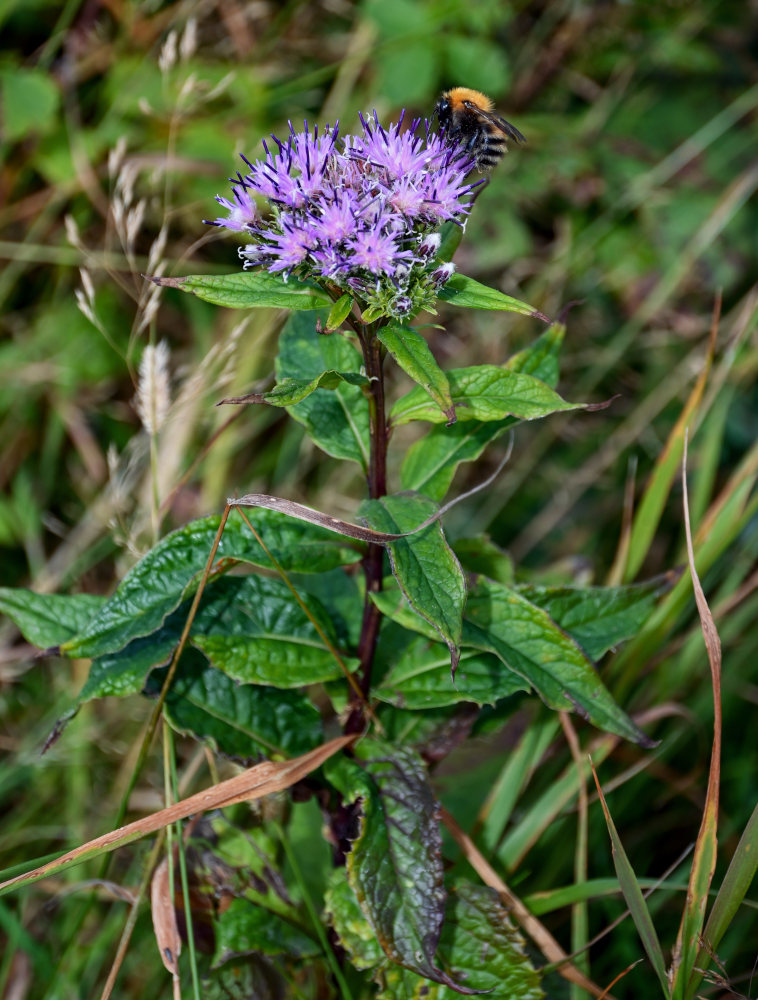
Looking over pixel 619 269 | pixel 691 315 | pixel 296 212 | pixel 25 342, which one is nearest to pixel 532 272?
pixel 619 269

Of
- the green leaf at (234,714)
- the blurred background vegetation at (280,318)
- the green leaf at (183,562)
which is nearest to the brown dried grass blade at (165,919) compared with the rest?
the green leaf at (234,714)

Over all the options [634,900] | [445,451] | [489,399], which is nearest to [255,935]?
[634,900]

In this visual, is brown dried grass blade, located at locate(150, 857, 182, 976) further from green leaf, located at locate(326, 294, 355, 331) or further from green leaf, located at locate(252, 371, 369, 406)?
green leaf, located at locate(326, 294, 355, 331)

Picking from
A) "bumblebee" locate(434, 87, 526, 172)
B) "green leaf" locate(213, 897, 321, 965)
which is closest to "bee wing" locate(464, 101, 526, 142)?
"bumblebee" locate(434, 87, 526, 172)

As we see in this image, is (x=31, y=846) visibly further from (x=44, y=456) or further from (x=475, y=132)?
(x=475, y=132)

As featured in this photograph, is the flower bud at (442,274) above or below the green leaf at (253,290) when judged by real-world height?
below

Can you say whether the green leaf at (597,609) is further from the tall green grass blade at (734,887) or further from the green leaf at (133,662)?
the green leaf at (133,662)
